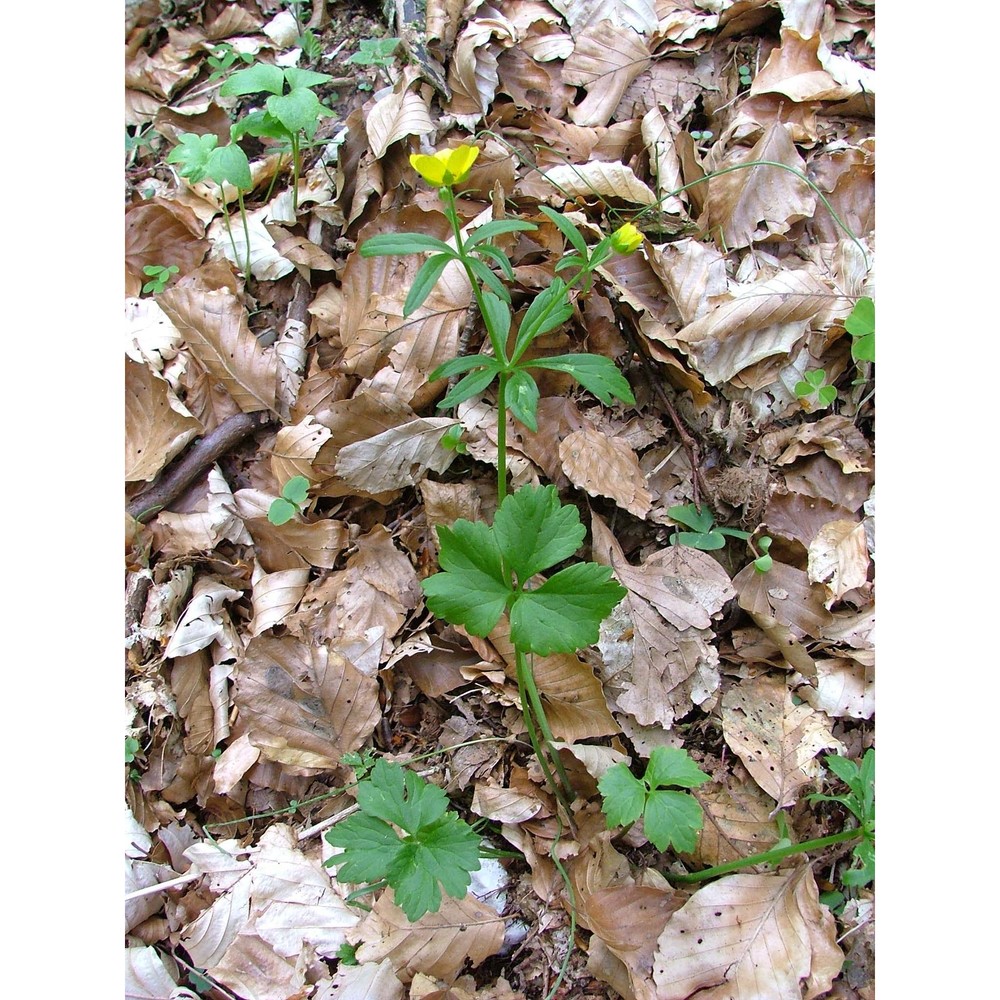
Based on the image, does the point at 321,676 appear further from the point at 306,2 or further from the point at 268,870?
the point at 306,2

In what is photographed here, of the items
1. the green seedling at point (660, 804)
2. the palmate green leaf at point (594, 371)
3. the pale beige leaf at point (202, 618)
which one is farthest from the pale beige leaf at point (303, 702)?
the palmate green leaf at point (594, 371)

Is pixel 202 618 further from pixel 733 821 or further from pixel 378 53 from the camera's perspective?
pixel 378 53

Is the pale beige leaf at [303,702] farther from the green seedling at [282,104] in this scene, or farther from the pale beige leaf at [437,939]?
the green seedling at [282,104]

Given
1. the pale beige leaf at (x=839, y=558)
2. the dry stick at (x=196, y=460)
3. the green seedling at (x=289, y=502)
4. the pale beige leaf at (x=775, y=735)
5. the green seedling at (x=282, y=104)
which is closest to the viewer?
the pale beige leaf at (x=775, y=735)

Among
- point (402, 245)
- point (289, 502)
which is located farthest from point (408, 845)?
point (402, 245)

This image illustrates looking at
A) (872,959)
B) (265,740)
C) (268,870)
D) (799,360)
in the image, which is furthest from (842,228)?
(268,870)

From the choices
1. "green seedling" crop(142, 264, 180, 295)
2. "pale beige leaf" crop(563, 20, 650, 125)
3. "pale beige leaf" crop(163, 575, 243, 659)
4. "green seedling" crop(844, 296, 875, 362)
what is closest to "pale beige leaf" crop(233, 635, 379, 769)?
"pale beige leaf" crop(163, 575, 243, 659)

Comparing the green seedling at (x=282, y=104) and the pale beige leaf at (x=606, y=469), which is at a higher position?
the green seedling at (x=282, y=104)
